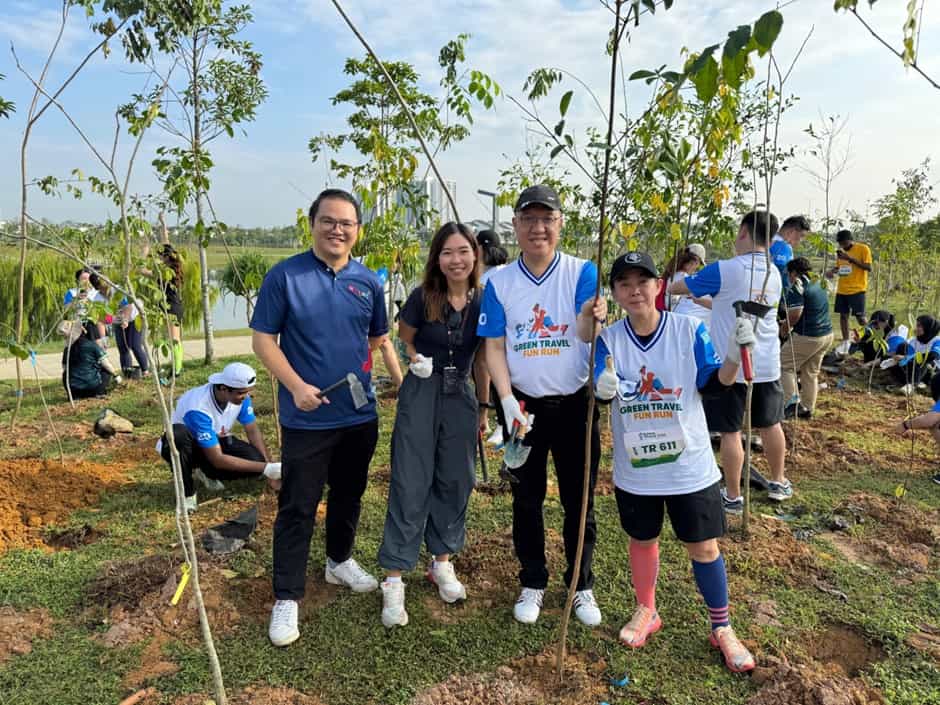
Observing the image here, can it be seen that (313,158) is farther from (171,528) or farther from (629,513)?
(629,513)

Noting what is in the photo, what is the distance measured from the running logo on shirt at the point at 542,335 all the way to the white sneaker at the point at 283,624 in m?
1.49

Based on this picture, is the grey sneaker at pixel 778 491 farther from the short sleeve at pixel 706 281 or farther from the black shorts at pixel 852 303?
the black shorts at pixel 852 303

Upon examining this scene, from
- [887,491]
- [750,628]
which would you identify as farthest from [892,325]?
[750,628]

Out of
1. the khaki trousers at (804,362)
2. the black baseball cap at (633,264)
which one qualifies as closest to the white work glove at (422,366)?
the black baseball cap at (633,264)

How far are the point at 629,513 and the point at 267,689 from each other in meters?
1.53

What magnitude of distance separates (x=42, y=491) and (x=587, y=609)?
3.67 m

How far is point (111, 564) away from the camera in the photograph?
10.3 ft

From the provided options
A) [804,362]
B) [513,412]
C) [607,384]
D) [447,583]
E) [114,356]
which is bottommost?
[447,583]

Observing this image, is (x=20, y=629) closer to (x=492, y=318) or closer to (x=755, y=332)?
(x=492, y=318)

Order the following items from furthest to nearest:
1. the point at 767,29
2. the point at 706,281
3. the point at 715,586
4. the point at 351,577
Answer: the point at 706,281
the point at 351,577
the point at 715,586
the point at 767,29

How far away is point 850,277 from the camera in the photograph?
7.88 meters

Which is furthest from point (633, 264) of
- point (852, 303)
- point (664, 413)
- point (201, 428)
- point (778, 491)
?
point (852, 303)

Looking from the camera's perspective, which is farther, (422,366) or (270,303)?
(422,366)

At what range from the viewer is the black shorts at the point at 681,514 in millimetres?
2232
